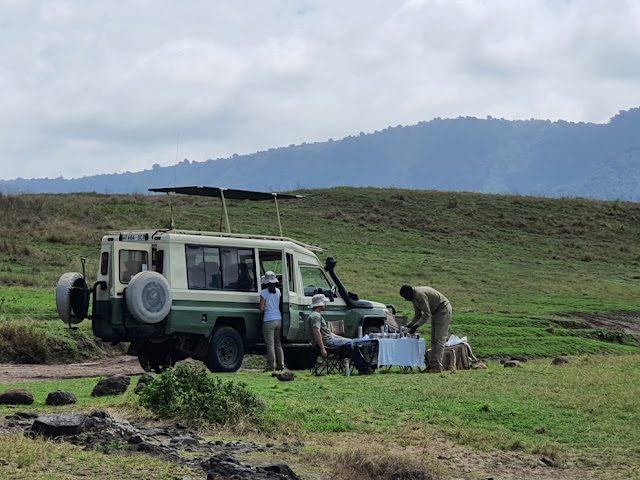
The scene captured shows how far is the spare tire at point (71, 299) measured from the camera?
19422 mm

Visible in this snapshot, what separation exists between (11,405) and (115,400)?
135 centimetres

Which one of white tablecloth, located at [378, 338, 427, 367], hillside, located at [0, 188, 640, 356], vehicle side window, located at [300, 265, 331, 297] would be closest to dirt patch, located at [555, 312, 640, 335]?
hillside, located at [0, 188, 640, 356]

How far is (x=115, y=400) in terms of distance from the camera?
555 inches

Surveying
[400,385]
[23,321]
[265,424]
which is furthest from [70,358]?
[265,424]

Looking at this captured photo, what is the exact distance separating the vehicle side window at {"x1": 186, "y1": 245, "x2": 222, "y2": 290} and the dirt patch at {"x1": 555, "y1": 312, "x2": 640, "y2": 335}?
1545 centimetres

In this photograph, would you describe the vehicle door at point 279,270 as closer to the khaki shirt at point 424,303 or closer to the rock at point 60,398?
the khaki shirt at point 424,303

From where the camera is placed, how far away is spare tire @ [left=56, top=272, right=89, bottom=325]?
765 inches

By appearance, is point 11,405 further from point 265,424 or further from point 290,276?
point 290,276

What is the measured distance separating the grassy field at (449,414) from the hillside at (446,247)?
870 cm

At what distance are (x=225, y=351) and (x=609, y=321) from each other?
61.4 ft

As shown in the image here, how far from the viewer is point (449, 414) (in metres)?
14.4

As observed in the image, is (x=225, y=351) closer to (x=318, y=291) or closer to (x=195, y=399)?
(x=318, y=291)

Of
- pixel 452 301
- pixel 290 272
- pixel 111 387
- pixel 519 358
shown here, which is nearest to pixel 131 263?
pixel 290 272

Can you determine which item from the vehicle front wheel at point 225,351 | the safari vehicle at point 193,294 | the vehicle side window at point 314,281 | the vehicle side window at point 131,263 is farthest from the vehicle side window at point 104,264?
the vehicle side window at point 314,281
